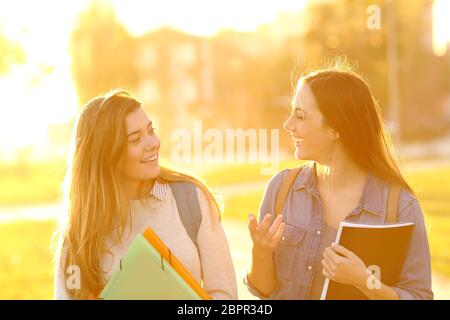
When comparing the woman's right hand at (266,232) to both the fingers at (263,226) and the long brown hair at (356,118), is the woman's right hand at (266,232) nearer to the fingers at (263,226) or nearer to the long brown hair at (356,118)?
the fingers at (263,226)

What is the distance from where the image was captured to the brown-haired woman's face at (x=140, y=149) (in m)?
3.02

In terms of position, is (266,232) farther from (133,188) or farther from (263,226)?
(133,188)

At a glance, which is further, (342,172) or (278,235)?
(342,172)

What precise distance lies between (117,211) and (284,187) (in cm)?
72

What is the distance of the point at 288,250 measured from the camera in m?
3.11

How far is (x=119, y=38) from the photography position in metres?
40.8

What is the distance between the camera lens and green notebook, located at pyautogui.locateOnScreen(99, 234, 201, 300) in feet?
8.21

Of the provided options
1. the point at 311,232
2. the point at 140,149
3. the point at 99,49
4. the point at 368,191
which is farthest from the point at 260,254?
the point at 99,49

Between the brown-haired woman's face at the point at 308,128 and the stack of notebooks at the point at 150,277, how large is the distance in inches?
34.3

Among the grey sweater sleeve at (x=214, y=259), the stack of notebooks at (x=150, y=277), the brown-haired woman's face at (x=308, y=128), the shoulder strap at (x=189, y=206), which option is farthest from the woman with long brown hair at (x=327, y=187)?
the stack of notebooks at (x=150, y=277)

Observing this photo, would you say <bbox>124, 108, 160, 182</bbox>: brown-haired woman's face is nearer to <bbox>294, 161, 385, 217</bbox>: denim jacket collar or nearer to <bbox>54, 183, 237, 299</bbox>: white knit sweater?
<bbox>54, 183, 237, 299</bbox>: white knit sweater

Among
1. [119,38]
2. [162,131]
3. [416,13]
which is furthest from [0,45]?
[416,13]

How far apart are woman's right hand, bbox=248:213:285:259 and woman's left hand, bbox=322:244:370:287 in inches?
7.9
